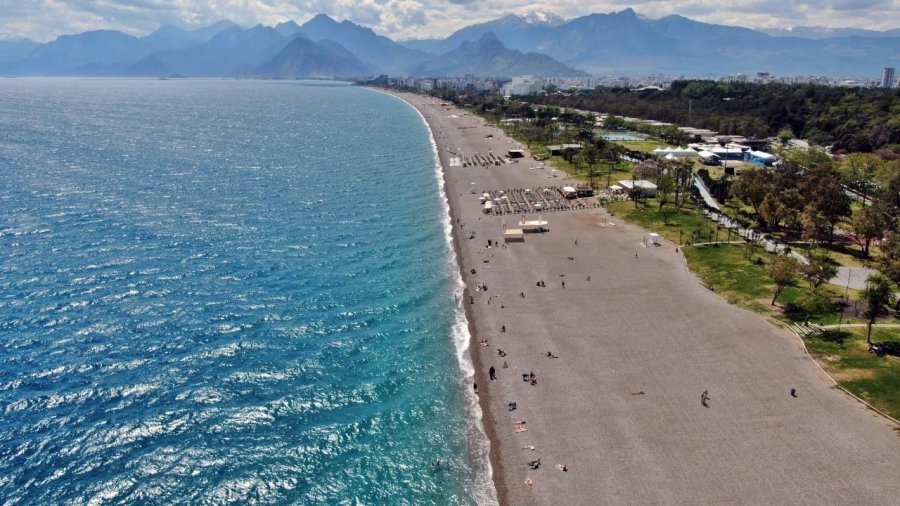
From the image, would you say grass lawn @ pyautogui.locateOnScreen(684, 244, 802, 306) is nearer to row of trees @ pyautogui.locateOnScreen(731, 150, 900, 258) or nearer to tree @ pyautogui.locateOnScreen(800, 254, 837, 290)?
tree @ pyautogui.locateOnScreen(800, 254, 837, 290)

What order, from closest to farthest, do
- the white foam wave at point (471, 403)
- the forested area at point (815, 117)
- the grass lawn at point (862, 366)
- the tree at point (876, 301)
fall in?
the white foam wave at point (471, 403) → the grass lawn at point (862, 366) → the tree at point (876, 301) → the forested area at point (815, 117)

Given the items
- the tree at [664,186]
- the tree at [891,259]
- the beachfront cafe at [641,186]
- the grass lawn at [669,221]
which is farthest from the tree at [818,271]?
the beachfront cafe at [641,186]

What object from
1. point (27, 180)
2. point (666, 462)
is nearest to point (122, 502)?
point (666, 462)

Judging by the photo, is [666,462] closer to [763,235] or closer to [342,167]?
[763,235]

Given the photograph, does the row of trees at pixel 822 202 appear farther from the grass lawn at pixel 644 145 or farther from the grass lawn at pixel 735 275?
the grass lawn at pixel 644 145

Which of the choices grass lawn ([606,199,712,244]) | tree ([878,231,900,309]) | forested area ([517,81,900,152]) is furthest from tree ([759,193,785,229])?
forested area ([517,81,900,152])

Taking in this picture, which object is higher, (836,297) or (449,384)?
(836,297)

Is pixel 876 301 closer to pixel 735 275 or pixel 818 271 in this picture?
pixel 818 271
